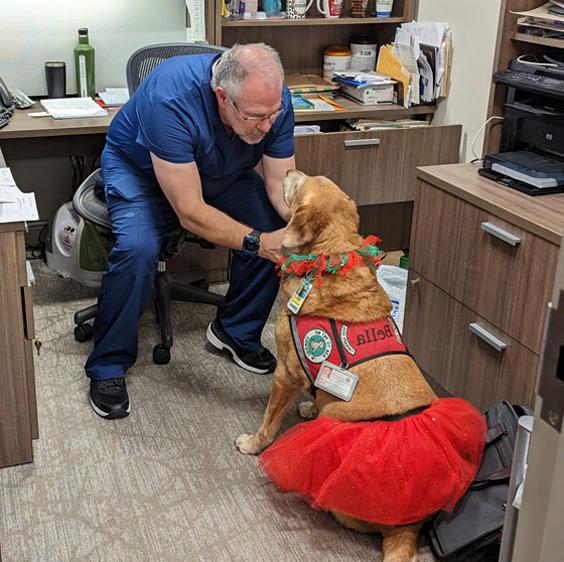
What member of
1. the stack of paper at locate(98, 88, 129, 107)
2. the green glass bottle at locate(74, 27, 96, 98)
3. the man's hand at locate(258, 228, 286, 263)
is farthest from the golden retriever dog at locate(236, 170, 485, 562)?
the green glass bottle at locate(74, 27, 96, 98)

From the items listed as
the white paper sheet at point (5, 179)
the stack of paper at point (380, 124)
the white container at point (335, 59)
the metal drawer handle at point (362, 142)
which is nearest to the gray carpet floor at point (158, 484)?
the white paper sheet at point (5, 179)

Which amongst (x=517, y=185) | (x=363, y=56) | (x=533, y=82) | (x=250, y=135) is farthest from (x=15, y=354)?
(x=363, y=56)

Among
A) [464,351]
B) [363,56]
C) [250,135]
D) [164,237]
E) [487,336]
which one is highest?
[363,56]

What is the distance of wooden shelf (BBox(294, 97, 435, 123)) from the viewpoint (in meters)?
3.15

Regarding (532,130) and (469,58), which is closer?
(532,130)

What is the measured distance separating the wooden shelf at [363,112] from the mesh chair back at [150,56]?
514mm

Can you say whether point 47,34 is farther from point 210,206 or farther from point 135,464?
point 135,464

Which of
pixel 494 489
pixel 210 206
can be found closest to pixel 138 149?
pixel 210 206

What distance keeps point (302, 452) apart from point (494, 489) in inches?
17.8

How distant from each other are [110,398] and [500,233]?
123cm

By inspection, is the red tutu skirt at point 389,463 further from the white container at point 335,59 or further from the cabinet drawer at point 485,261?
the white container at point 335,59

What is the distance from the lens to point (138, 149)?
251cm

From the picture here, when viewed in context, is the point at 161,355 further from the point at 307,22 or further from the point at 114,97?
the point at 307,22

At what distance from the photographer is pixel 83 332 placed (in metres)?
2.80
